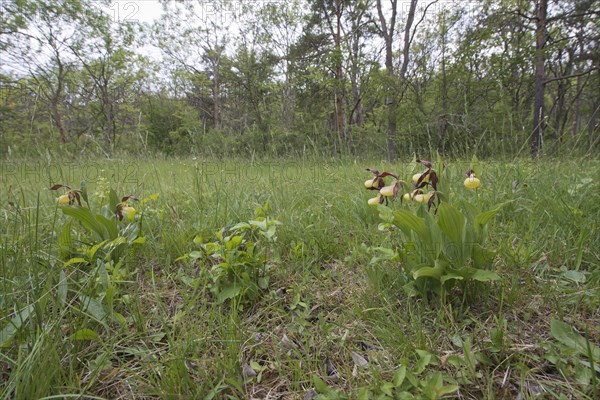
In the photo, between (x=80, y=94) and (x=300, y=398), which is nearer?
(x=300, y=398)

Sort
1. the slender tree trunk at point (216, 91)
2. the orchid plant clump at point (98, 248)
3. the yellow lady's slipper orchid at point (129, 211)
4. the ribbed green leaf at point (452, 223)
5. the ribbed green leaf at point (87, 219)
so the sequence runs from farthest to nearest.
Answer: the slender tree trunk at point (216, 91)
the yellow lady's slipper orchid at point (129, 211)
the ribbed green leaf at point (87, 219)
the orchid plant clump at point (98, 248)
the ribbed green leaf at point (452, 223)

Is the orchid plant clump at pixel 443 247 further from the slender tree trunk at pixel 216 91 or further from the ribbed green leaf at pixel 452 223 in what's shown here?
the slender tree trunk at pixel 216 91

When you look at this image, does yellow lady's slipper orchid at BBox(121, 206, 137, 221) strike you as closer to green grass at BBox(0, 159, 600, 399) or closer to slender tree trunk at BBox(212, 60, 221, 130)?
green grass at BBox(0, 159, 600, 399)

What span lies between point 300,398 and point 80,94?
22.5 meters

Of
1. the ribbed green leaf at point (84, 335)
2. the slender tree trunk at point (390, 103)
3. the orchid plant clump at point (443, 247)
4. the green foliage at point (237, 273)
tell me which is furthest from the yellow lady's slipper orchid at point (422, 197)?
the slender tree trunk at point (390, 103)

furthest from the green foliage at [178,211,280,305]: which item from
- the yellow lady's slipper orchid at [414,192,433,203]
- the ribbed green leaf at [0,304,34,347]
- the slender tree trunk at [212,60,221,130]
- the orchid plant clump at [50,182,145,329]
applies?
the slender tree trunk at [212,60,221,130]

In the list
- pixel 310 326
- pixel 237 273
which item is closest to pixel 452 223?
pixel 310 326

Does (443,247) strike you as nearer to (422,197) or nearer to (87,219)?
(422,197)

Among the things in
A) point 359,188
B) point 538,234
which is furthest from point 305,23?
point 538,234

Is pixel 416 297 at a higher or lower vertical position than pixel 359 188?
lower

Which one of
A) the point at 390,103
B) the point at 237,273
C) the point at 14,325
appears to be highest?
the point at 390,103

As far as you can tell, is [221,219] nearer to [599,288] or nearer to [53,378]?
[53,378]

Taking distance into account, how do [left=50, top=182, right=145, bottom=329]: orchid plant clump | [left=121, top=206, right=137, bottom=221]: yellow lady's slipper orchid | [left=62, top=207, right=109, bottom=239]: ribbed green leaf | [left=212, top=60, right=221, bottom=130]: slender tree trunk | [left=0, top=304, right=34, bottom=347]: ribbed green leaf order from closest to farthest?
[left=0, top=304, right=34, bottom=347]: ribbed green leaf → [left=50, top=182, right=145, bottom=329]: orchid plant clump → [left=62, top=207, right=109, bottom=239]: ribbed green leaf → [left=121, top=206, right=137, bottom=221]: yellow lady's slipper orchid → [left=212, top=60, right=221, bottom=130]: slender tree trunk

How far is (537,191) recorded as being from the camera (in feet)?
6.51
